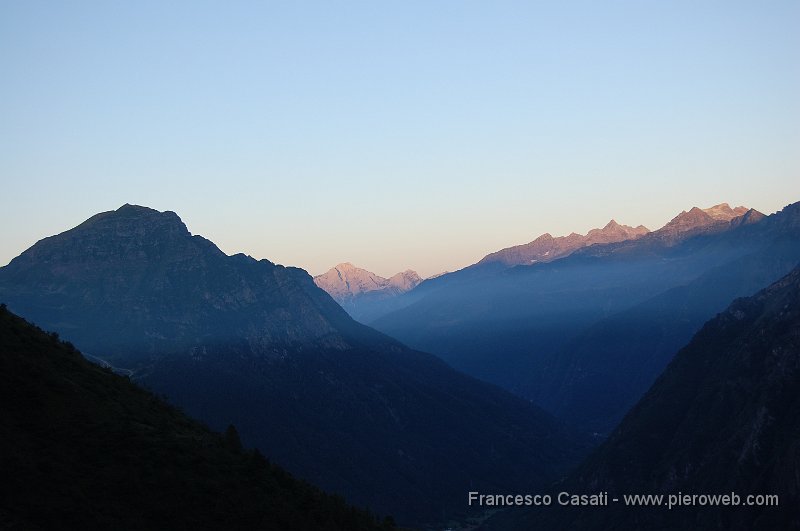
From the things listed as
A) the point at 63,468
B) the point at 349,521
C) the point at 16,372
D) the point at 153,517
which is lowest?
the point at 349,521

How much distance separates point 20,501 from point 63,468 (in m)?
7.45

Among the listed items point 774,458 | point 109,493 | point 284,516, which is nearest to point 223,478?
point 284,516

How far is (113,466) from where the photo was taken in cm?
9000

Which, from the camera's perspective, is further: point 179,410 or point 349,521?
point 179,410

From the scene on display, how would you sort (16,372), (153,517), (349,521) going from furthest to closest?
(349,521)
(16,372)
(153,517)

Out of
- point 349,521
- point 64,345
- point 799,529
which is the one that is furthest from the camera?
point 799,529

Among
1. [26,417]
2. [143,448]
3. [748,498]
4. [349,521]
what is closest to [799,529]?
[748,498]

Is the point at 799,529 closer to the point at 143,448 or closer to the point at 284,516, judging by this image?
the point at 284,516

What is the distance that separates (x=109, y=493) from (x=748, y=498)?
494 ft

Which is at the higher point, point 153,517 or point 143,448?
point 143,448

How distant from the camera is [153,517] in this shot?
84875 millimetres

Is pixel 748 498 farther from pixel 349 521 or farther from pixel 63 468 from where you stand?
pixel 63 468

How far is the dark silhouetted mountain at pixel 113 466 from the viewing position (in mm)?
81750

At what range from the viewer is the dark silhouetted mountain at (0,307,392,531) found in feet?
268
